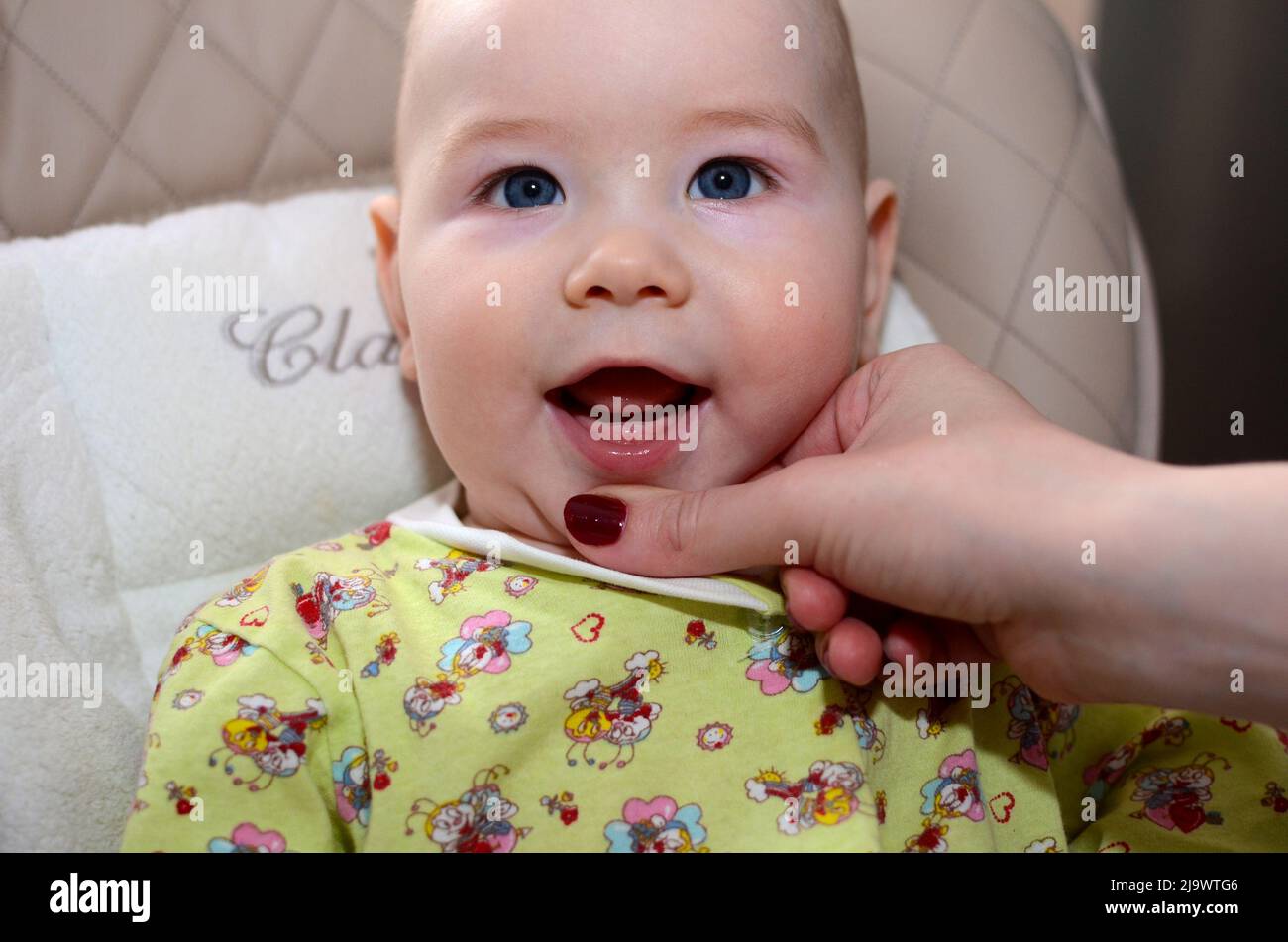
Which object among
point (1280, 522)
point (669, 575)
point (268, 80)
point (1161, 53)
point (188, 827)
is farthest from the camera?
point (1161, 53)

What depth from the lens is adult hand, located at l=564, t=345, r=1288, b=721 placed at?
2.53ft

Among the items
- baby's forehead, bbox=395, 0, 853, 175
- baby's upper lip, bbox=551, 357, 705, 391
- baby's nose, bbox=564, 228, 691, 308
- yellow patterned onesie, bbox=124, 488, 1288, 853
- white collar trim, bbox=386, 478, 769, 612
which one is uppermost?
baby's forehead, bbox=395, 0, 853, 175

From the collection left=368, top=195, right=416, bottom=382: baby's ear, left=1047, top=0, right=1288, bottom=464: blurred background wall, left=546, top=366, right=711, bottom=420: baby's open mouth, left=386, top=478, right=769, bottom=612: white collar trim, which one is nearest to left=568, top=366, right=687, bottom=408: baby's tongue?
left=546, top=366, right=711, bottom=420: baby's open mouth

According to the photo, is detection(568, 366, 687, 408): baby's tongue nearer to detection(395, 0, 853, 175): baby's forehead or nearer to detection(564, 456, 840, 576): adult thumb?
detection(564, 456, 840, 576): adult thumb

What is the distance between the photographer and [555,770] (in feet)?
3.00

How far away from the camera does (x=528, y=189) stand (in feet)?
3.33

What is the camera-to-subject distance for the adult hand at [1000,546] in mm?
771

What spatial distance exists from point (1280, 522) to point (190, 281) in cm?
109

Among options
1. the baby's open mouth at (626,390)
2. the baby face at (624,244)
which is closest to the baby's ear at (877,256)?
the baby face at (624,244)

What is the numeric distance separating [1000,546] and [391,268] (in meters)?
0.73

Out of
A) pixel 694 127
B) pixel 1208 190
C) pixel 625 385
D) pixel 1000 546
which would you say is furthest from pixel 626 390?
pixel 1208 190

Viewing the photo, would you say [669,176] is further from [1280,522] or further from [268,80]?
[268,80]

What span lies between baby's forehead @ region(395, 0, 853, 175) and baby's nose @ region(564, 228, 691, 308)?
109 millimetres
